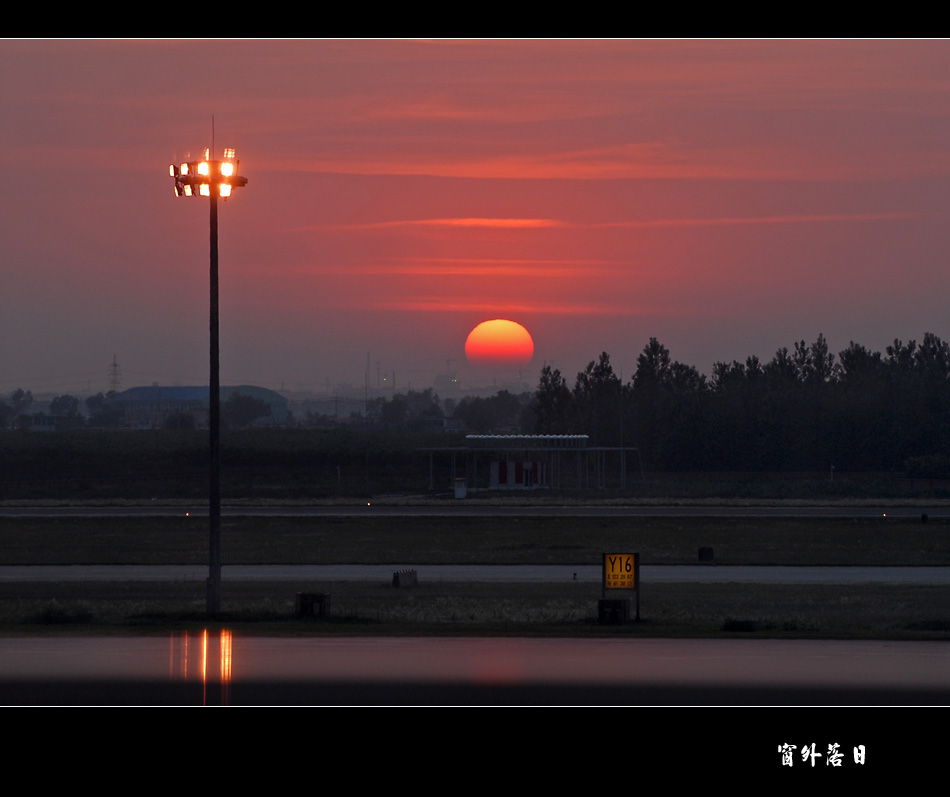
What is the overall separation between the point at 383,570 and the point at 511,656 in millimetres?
18489

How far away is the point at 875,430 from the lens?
11369 centimetres

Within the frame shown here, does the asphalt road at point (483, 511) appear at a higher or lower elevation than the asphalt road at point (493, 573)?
higher

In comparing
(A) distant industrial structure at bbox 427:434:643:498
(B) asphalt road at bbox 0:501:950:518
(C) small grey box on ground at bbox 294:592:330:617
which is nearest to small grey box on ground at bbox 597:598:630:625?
(C) small grey box on ground at bbox 294:592:330:617

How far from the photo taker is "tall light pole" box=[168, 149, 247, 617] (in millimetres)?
23766

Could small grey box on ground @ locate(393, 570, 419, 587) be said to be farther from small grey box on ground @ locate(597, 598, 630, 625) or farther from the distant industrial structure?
the distant industrial structure

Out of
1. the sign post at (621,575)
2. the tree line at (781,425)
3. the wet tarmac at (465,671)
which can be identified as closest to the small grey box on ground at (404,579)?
the sign post at (621,575)

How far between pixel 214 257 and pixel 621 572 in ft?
35.5

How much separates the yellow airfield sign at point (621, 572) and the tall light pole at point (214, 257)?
26.6ft

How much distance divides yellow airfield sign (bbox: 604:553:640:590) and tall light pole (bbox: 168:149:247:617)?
8.11 m

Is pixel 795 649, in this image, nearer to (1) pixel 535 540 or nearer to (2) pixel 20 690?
(2) pixel 20 690

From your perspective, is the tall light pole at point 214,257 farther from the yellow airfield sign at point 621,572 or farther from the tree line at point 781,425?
the tree line at point 781,425

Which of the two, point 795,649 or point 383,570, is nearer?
point 795,649

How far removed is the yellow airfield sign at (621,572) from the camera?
22844 mm
